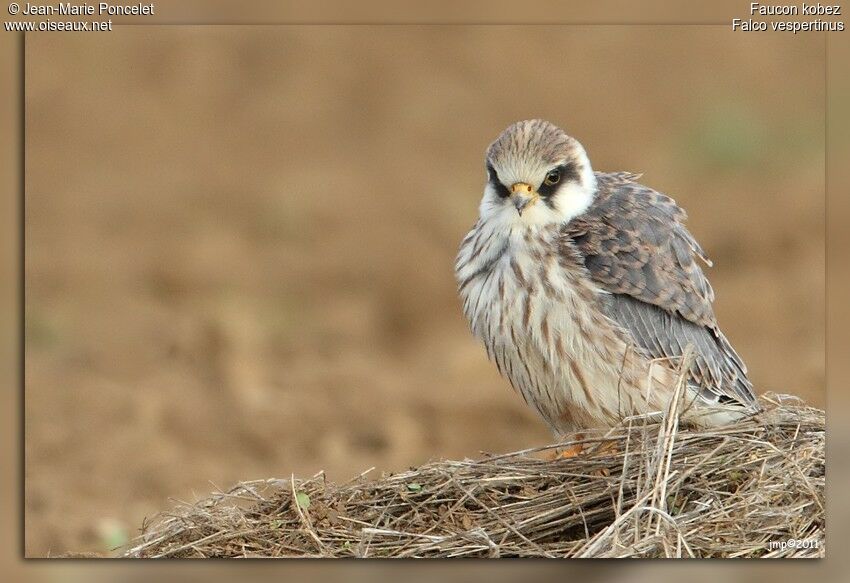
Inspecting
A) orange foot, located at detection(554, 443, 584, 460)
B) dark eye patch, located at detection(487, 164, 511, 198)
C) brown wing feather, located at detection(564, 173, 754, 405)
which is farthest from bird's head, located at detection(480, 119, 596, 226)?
orange foot, located at detection(554, 443, 584, 460)

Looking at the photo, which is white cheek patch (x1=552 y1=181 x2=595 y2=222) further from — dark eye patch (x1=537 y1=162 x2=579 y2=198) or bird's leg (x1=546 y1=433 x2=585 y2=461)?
bird's leg (x1=546 y1=433 x2=585 y2=461)

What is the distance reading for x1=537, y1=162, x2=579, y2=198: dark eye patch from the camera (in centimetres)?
643

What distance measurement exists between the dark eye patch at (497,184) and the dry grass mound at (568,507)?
1203 millimetres

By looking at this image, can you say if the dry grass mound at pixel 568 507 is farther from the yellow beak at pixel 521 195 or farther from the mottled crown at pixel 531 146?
the mottled crown at pixel 531 146

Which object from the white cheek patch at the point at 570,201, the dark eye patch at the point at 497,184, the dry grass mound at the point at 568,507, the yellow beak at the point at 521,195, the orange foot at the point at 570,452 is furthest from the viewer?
the white cheek patch at the point at 570,201

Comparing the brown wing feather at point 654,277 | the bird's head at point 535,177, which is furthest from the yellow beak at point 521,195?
the brown wing feather at point 654,277

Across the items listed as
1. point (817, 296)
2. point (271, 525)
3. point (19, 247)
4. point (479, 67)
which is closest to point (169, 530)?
point (271, 525)

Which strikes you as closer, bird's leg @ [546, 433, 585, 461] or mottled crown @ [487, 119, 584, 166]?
bird's leg @ [546, 433, 585, 461]

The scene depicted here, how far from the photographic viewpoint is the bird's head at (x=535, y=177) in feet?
20.7

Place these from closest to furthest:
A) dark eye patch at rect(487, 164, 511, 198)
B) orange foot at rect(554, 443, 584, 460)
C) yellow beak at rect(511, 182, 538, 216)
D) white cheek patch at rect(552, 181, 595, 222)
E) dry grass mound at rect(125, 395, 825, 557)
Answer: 1. dry grass mound at rect(125, 395, 825, 557)
2. orange foot at rect(554, 443, 584, 460)
3. yellow beak at rect(511, 182, 538, 216)
4. dark eye patch at rect(487, 164, 511, 198)
5. white cheek patch at rect(552, 181, 595, 222)

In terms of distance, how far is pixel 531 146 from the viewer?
20.7 feet

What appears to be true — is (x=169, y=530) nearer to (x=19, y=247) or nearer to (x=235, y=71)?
(x=19, y=247)

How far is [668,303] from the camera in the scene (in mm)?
6664

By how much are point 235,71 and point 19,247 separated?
19.9 ft
